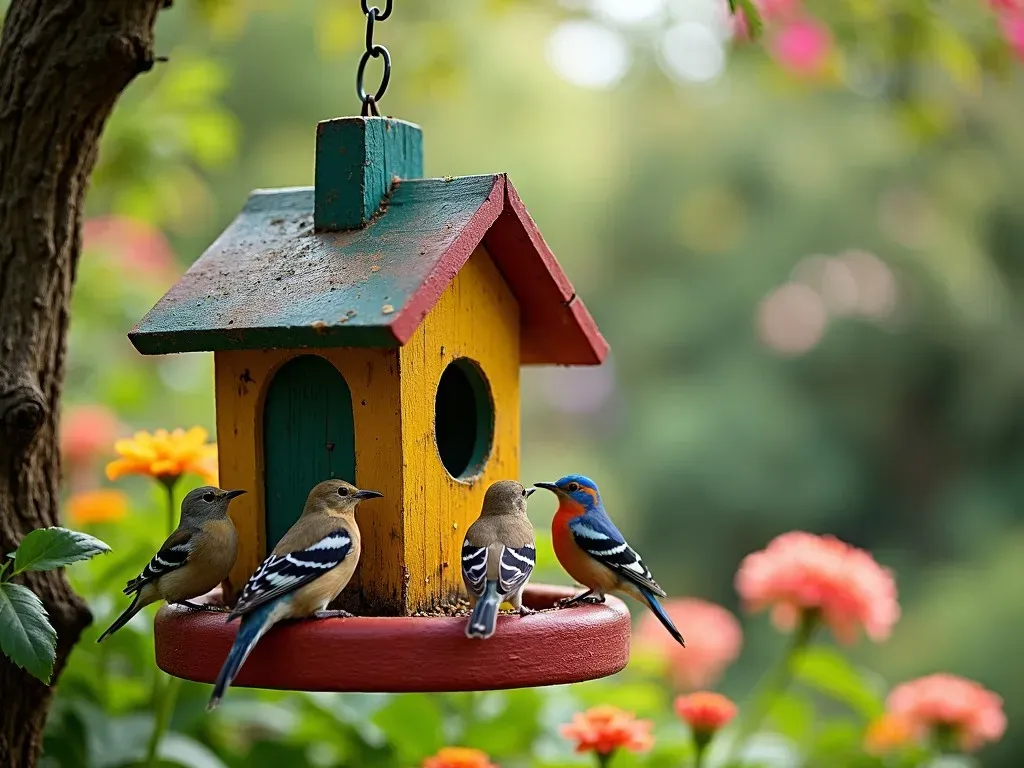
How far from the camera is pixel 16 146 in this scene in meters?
2.74

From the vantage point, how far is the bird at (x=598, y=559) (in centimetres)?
279

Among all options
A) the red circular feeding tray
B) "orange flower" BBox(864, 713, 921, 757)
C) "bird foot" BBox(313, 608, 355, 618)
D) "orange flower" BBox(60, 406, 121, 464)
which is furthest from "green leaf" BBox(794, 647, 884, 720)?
"orange flower" BBox(60, 406, 121, 464)

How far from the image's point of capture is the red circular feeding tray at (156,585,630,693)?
233cm

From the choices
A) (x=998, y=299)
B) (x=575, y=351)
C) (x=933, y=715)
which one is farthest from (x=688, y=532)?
(x=575, y=351)

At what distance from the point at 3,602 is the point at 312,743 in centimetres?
A: 180

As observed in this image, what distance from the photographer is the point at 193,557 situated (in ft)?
8.64

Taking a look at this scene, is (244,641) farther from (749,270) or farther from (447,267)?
(749,270)

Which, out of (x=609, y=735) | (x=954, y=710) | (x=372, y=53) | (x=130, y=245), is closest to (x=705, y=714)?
(x=609, y=735)

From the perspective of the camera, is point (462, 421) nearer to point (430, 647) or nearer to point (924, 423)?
point (430, 647)

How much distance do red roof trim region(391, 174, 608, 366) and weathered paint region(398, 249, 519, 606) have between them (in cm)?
6

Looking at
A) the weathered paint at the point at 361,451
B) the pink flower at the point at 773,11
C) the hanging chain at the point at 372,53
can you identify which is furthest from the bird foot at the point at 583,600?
the pink flower at the point at 773,11

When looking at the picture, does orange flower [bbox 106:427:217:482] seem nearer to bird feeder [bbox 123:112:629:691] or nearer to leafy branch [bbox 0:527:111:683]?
bird feeder [bbox 123:112:629:691]

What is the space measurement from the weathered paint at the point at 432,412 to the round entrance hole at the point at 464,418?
0.02m

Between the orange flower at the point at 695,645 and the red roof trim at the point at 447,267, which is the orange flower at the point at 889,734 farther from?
the red roof trim at the point at 447,267
